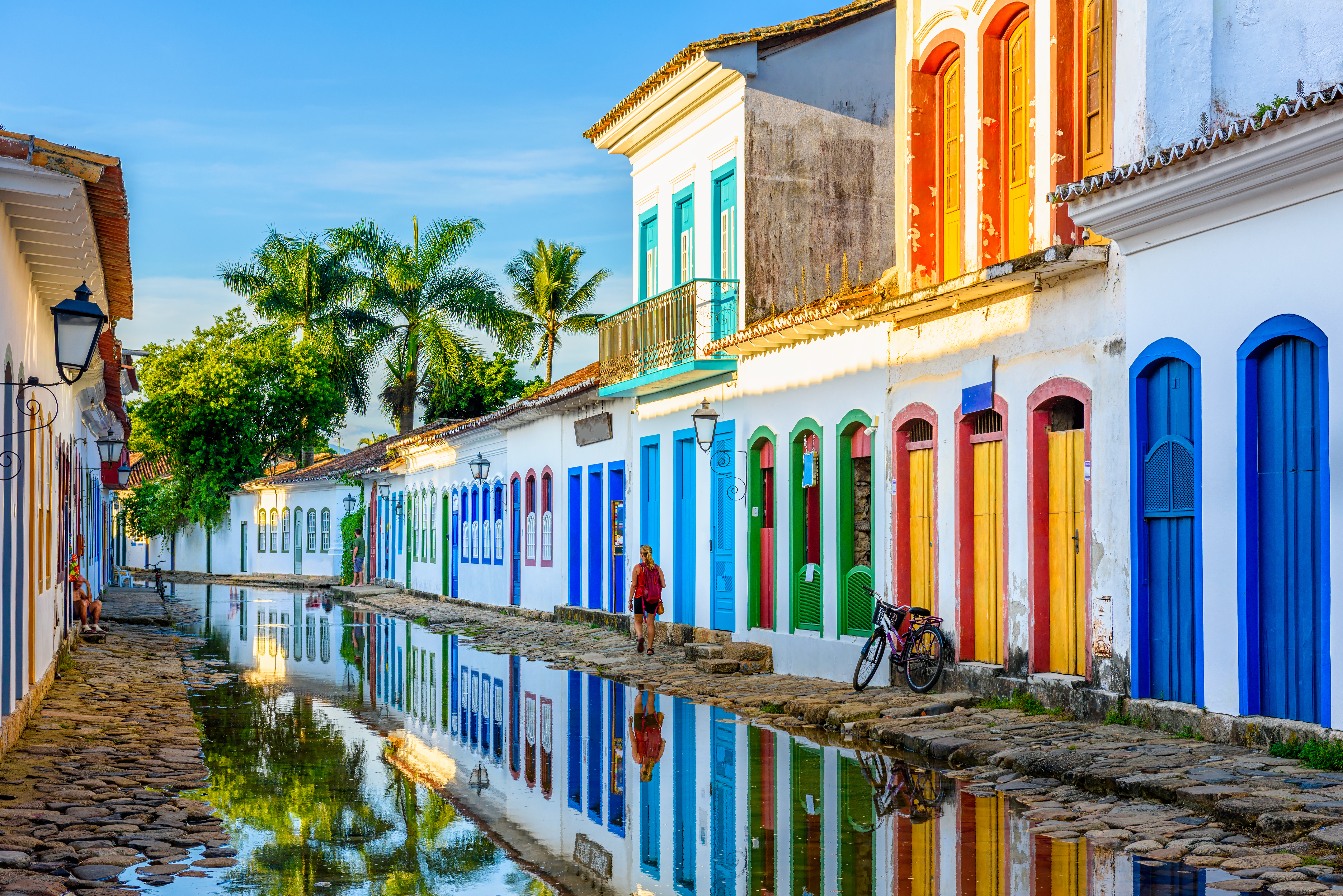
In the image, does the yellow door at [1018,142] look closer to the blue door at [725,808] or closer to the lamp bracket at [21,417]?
the blue door at [725,808]

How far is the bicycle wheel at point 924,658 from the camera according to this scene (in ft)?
44.9

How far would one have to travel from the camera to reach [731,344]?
18312 millimetres

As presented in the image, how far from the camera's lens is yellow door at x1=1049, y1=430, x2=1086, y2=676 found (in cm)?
1205

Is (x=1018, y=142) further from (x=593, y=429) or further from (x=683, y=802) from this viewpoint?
(x=593, y=429)

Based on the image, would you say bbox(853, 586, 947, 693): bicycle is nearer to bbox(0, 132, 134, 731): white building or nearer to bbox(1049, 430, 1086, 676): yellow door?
bbox(1049, 430, 1086, 676): yellow door

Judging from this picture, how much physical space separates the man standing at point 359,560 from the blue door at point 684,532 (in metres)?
25.9

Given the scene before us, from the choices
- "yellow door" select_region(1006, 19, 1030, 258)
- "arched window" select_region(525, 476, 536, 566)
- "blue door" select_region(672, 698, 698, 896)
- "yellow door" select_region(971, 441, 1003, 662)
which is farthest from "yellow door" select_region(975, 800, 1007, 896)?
"arched window" select_region(525, 476, 536, 566)

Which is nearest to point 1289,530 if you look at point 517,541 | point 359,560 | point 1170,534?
point 1170,534

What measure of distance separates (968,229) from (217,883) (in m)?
9.80

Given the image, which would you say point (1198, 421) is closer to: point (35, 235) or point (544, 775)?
point (544, 775)

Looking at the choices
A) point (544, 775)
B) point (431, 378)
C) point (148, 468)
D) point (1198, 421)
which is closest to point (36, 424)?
point (544, 775)

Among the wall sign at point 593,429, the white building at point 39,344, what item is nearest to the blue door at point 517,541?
the wall sign at point 593,429

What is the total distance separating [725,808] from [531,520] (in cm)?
2134

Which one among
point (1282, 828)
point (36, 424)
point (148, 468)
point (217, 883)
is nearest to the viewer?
point (217, 883)
